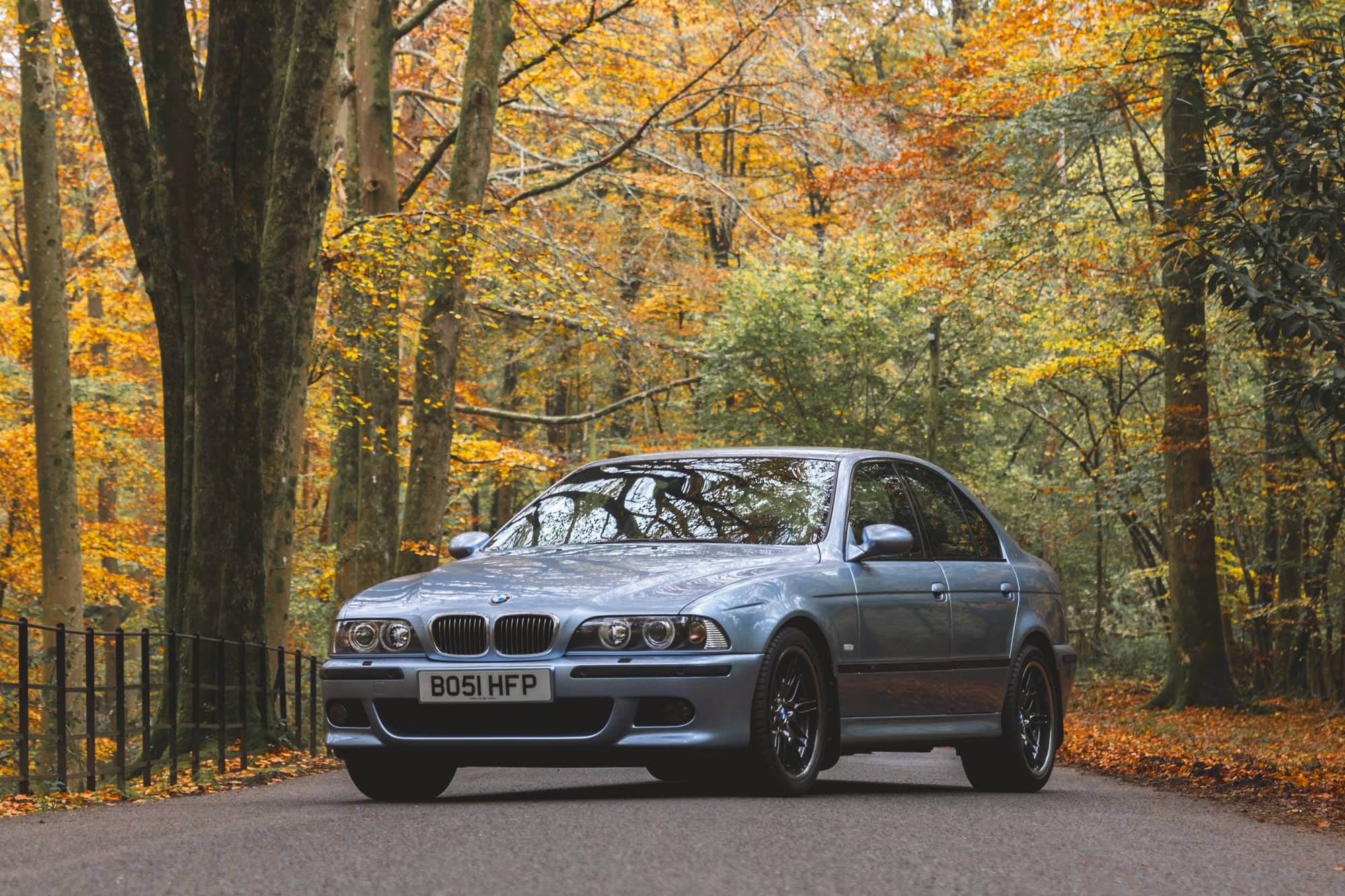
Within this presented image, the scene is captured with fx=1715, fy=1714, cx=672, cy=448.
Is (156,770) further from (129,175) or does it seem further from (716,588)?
(716,588)

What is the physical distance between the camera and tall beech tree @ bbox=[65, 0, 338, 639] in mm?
12031

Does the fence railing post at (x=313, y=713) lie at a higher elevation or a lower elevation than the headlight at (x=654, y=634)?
lower

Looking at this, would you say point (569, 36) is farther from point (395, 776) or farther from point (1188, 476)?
point (395, 776)

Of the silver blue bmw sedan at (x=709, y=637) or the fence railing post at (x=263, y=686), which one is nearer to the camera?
the silver blue bmw sedan at (x=709, y=637)

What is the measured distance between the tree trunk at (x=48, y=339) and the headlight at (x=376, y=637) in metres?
14.0

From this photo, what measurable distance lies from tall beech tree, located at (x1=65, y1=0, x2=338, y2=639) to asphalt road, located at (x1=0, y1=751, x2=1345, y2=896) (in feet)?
12.6

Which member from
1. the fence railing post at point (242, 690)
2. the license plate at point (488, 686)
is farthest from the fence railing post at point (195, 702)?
the license plate at point (488, 686)

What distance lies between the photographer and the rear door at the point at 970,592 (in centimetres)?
912

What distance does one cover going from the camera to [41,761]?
63.0 feet

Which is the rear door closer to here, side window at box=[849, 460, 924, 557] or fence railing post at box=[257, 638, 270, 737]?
side window at box=[849, 460, 924, 557]

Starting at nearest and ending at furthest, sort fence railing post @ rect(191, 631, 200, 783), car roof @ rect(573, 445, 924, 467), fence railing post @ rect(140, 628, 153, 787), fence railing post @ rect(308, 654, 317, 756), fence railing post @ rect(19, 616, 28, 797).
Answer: fence railing post @ rect(19, 616, 28, 797)
car roof @ rect(573, 445, 924, 467)
fence railing post @ rect(140, 628, 153, 787)
fence railing post @ rect(191, 631, 200, 783)
fence railing post @ rect(308, 654, 317, 756)

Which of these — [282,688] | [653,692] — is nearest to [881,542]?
[653,692]

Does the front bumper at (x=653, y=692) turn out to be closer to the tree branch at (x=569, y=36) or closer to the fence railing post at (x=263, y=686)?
the fence railing post at (x=263, y=686)

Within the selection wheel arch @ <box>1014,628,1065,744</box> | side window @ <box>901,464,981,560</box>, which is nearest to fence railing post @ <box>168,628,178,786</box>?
side window @ <box>901,464,981,560</box>
